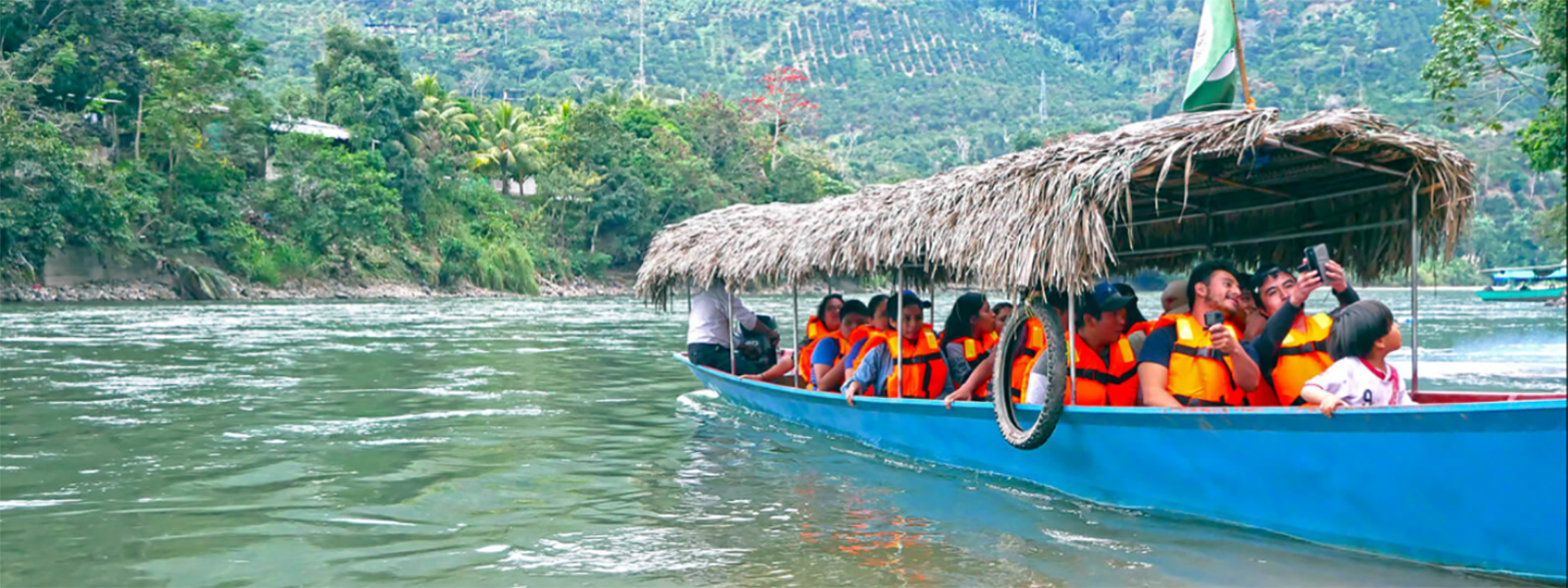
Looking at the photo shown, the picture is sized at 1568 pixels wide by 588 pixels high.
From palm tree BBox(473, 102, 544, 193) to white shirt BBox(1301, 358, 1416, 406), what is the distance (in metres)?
46.3

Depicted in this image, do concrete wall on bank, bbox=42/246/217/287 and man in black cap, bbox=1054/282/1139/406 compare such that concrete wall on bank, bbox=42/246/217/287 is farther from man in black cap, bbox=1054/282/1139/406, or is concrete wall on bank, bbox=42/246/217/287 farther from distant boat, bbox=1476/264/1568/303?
distant boat, bbox=1476/264/1568/303

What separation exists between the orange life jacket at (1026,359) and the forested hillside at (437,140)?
196 cm

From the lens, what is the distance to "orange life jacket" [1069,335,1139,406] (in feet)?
20.7

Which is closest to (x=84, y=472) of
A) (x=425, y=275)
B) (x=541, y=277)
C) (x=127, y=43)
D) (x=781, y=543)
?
(x=781, y=543)

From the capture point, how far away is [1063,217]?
5.72 m

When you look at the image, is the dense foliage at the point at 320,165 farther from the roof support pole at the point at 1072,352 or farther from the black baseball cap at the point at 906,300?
the roof support pole at the point at 1072,352

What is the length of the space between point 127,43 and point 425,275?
12.4 metres

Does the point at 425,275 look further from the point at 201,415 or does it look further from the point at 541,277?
the point at 201,415

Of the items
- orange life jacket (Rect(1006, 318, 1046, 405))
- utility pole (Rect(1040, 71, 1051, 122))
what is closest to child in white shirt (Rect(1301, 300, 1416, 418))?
orange life jacket (Rect(1006, 318, 1046, 405))

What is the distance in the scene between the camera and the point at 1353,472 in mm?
4812

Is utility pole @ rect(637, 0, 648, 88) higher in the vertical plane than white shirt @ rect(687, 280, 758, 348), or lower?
higher

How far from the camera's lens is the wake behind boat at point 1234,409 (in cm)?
444

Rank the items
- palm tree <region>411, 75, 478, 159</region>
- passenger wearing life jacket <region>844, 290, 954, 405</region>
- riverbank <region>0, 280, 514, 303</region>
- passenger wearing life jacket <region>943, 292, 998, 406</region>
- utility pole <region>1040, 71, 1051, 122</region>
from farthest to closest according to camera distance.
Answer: utility pole <region>1040, 71, 1051, 122</region>, palm tree <region>411, 75, 478, 159</region>, riverbank <region>0, 280, 514, 303</region>, passenger wearing life jacket <region>943, 292, 998, 406</region>, passenger wearing life jacket <region>844, 290, 954, 405</region>

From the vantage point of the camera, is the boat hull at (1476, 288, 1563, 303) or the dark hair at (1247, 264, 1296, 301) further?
the boat hull at (1476, 288, 1563, 303)
